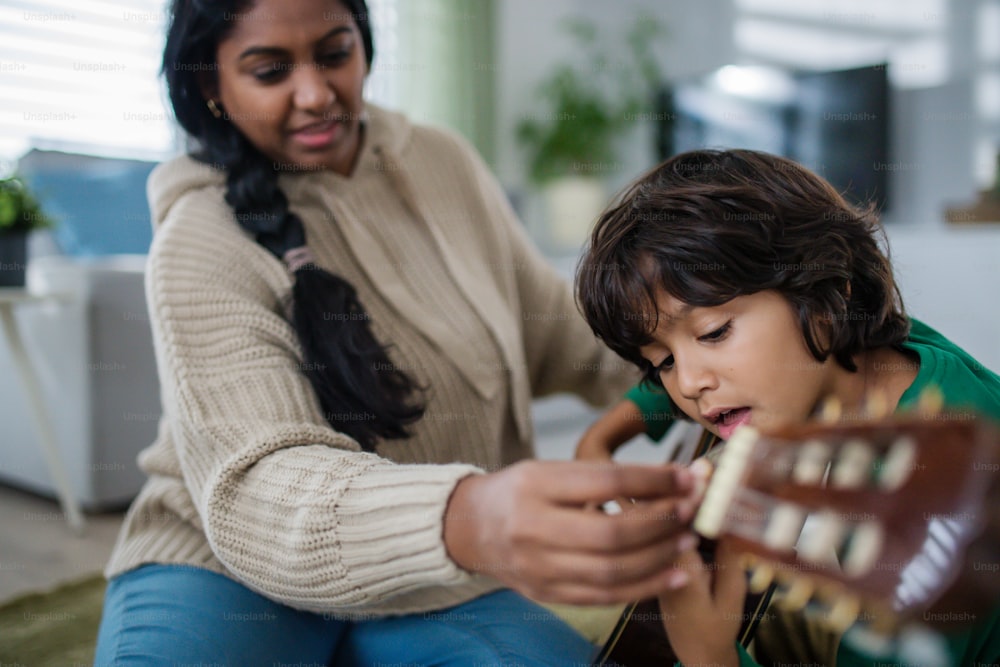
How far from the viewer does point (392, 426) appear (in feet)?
3.15

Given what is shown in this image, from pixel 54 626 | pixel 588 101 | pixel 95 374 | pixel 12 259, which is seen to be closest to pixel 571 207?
pixel 588 101

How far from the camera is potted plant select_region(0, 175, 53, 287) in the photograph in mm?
2211

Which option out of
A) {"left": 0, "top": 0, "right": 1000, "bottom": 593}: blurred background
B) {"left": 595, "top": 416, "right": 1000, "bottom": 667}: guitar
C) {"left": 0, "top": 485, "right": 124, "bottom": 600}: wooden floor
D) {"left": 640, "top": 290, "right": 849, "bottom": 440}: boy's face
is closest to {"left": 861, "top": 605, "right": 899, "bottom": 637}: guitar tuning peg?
{"left": 595, "top": 416, "right": 1000, "bottom": 667}: guitar

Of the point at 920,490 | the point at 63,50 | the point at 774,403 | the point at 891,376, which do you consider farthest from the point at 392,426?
the point at 63,50

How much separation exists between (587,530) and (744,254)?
0.42 meters

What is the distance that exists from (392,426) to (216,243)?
0.31 meters

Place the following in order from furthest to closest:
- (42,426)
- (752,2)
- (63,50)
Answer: (752,2) → (63,50) → (42,426)

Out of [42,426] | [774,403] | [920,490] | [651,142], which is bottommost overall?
[42,426]

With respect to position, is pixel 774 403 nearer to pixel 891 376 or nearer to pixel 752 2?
pixel 891 376

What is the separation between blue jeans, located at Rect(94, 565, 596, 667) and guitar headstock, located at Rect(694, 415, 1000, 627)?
510mm

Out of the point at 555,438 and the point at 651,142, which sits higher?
the point at 651,142

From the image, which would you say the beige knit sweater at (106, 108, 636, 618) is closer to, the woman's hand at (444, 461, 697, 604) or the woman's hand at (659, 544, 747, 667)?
the woman's hand at (444, 461, 697, 604)

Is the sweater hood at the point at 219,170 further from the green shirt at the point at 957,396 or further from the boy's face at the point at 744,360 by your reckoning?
the green shirt at the point at 957,396

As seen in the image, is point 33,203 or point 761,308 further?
point 33,203
